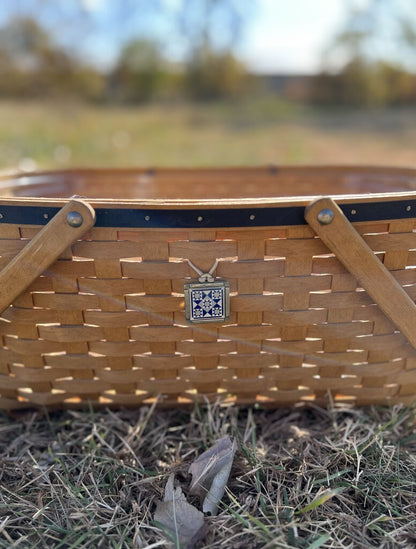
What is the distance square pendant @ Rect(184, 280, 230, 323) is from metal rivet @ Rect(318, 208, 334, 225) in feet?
0.64

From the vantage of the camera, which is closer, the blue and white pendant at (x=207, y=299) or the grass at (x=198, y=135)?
the blue and white pendant at (x=207, y=299)

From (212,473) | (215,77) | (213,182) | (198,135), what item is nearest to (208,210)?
(212,473)

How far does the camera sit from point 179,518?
69cm

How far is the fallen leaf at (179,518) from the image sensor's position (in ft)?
2.17

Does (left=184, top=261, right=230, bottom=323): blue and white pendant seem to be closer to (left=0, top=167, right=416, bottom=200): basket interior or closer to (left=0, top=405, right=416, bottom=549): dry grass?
(left=0, top=405, right=416, bottom=549): dry grass

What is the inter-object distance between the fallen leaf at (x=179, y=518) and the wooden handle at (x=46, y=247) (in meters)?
0.46

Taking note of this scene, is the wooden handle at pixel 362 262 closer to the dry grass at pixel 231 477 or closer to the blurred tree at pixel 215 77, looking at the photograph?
the dry grass at pixel 231 477

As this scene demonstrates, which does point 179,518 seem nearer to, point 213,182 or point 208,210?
point 208,210

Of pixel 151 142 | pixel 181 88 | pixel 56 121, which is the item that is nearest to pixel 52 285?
pixel 151 142

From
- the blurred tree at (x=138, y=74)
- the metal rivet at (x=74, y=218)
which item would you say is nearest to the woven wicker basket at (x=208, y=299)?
the metal rivet at (x=74, y=218)

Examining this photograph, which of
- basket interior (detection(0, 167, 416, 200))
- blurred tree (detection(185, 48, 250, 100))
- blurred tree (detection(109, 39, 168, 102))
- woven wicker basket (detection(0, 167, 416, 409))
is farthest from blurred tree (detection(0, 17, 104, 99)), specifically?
woven wicker basket (detection(0, 167, 416, 409))

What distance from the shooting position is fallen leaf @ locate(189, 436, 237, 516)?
0.72 m

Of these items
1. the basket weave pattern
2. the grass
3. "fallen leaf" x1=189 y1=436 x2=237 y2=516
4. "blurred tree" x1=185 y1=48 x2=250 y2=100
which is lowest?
"fallen leaf" x1=189 y1=436 x2=237 y2=516

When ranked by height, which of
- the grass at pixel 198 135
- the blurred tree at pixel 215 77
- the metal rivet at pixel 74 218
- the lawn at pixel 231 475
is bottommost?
the lawn at pixel 231 475
